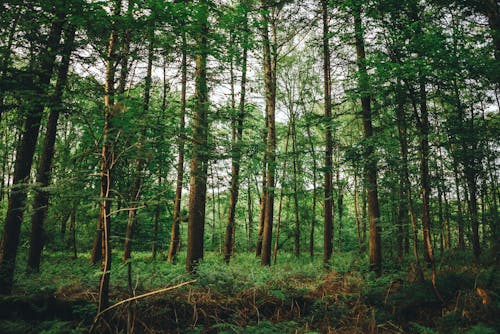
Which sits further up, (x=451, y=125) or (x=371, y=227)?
(x=451, y=125)

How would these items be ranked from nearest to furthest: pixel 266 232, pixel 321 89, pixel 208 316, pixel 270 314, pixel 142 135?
pixel 142 135 < pixel 208 316 < pixel 270 314 < pixel 266 232 < pixel 321 89

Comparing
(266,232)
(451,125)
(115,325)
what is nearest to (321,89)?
(451,125)

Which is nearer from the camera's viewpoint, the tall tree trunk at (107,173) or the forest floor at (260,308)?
the tall tree trunk at (107,173)

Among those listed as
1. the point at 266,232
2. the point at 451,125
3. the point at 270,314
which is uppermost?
the point at 451,125

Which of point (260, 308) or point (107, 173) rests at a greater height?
point (107, 173)

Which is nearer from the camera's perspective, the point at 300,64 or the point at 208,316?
the point at 208,316

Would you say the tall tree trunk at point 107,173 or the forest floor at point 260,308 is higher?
the tall tree trunk at point 107,173

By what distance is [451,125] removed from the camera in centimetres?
923

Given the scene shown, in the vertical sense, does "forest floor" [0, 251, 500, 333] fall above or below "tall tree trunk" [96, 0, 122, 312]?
below

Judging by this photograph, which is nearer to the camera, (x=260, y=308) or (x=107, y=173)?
(x=107, y=173)

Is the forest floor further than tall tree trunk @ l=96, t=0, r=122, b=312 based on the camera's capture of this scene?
Yes

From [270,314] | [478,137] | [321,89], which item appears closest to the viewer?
[270,314]

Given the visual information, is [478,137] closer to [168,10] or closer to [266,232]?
[266,232]

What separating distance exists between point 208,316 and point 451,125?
386 inches
